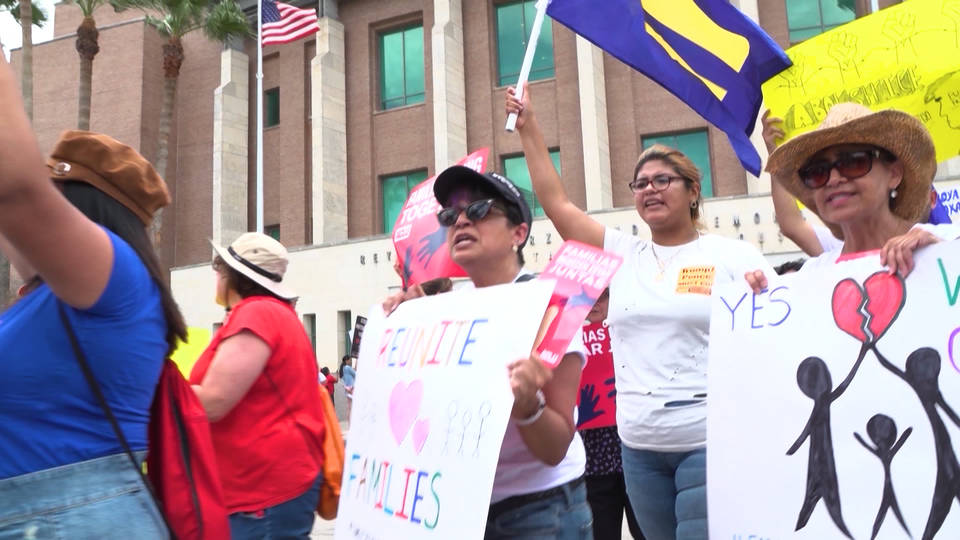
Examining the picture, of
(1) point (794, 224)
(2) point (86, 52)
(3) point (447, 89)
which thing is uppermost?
(2) point (86, 52)

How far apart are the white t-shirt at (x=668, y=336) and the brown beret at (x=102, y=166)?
1.90m

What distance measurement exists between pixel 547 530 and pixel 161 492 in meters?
1.04

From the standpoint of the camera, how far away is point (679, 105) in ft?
67.7

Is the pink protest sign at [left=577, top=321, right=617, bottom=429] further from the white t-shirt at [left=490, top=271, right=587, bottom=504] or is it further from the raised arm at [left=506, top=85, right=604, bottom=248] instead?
the white t-shirt at [left=490, top=271, right=587, bottom=504]

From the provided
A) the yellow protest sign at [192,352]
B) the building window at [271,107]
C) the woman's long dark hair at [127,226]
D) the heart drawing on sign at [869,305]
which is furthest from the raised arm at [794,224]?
the building window at [271,107]

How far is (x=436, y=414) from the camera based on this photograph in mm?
2186

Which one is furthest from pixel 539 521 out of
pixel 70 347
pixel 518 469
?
pixel 70 347

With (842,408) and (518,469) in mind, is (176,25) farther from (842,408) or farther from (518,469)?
(842,408)

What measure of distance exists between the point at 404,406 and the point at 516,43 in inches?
842

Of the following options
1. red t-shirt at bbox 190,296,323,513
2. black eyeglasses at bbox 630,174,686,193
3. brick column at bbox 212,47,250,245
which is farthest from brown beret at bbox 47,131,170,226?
brick column at bbox 212,47,250,245

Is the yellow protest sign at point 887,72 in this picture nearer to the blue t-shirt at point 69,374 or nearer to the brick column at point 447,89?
the blue t-shirt at point 69,374

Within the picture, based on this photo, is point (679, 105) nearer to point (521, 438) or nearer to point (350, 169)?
point (350, 169)

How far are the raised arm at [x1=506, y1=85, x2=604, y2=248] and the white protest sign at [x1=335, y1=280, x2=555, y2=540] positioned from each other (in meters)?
0.81

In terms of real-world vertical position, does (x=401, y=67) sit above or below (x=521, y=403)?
above
